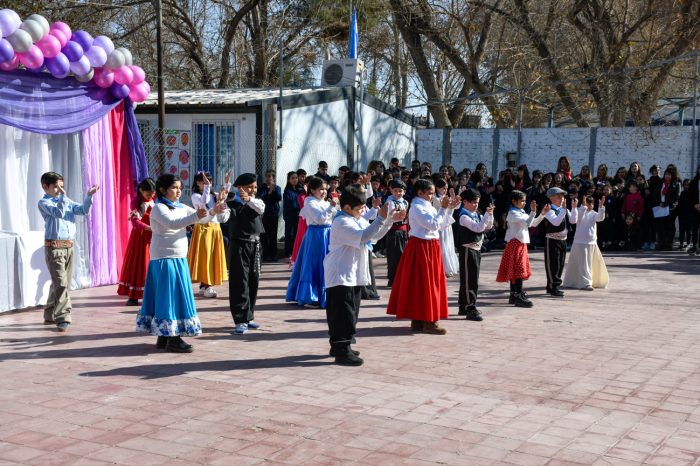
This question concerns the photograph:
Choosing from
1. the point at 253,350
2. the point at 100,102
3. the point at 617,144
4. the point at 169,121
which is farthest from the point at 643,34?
the point at 253,350

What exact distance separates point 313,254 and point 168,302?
3094mm

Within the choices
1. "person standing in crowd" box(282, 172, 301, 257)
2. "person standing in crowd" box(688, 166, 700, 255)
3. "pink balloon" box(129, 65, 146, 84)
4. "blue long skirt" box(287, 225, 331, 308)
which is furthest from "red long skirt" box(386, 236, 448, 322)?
"person standing in crowd" box(688, 166, 700, 255)

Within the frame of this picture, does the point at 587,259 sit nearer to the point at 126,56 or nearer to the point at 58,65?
the point at 126,56

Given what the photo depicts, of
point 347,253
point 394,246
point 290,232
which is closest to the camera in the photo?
point 347,253

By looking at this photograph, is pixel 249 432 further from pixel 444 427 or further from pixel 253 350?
pixel 253 350

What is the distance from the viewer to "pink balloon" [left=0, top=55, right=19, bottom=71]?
985 centimetres

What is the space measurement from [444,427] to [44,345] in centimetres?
429

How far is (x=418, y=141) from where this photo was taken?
21.6 metres

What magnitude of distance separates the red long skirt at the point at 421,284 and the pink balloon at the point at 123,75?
508 cm

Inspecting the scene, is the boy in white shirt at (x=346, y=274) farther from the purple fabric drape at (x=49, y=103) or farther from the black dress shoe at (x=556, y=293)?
the black dress shoe at (x=556, y=293)

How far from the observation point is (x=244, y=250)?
8.66 m

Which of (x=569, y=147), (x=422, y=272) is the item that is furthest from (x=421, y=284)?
(x=569, y=147)

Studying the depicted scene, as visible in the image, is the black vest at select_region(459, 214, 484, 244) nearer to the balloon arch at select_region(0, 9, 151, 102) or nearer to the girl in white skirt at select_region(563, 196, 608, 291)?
the girl in white skirt at select_region(563, 196, 608, 291)

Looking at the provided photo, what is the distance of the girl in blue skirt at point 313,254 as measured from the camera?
10305 mm
